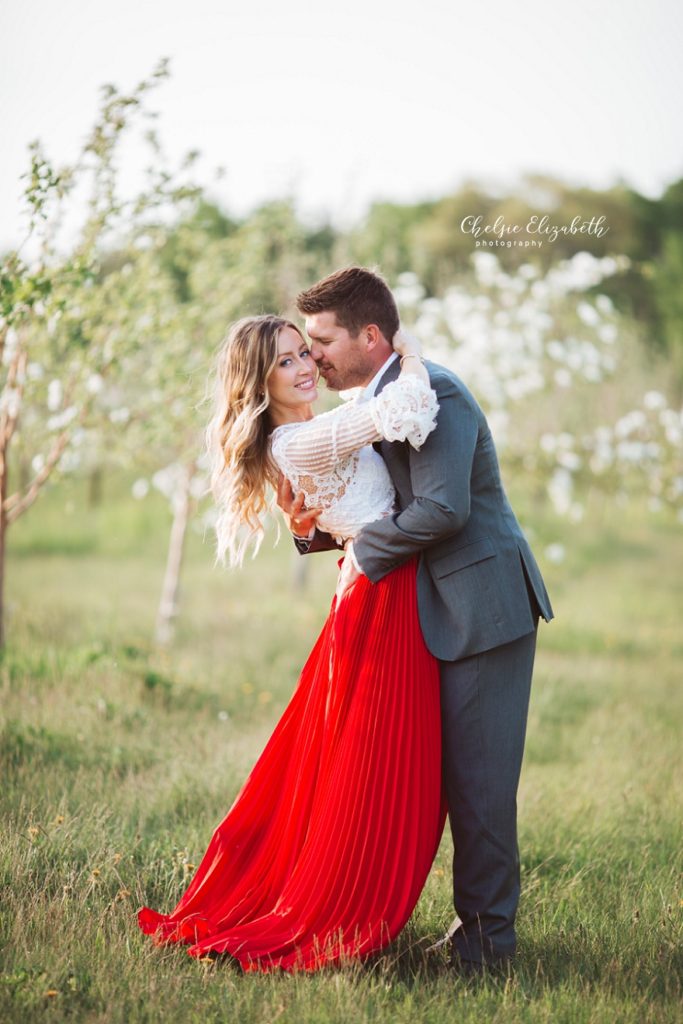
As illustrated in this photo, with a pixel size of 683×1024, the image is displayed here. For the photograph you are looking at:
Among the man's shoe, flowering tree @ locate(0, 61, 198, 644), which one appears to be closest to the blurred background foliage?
flowering tree @ locate(0, 61, 198, 644)

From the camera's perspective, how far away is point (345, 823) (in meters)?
3.20

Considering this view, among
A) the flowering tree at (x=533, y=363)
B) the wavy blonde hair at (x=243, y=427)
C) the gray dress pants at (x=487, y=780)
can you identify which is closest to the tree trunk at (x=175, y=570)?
A: the flowering tree at (x=533, y=363)

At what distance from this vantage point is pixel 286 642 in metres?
8.11

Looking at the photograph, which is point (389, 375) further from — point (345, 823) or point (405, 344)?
point (345, 823)

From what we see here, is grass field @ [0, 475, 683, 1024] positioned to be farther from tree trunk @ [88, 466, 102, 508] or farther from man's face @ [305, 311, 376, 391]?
tree trunk @ [88, 466, 102, 508]

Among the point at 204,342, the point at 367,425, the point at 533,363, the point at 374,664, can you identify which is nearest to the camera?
the point at 367,425

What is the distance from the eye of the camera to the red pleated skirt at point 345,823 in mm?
3154

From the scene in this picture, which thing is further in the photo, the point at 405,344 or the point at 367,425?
Result: the point at 405,344

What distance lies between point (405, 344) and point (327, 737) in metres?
1.32

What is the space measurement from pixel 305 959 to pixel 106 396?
7.35 meters

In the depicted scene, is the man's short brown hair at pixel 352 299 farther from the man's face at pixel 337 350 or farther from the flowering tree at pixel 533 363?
the flowering tree at pixel 533 363

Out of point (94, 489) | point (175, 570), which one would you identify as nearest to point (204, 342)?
point (175, 570)

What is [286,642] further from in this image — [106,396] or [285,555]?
[285,555]

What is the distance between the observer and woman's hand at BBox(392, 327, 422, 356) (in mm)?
3346
